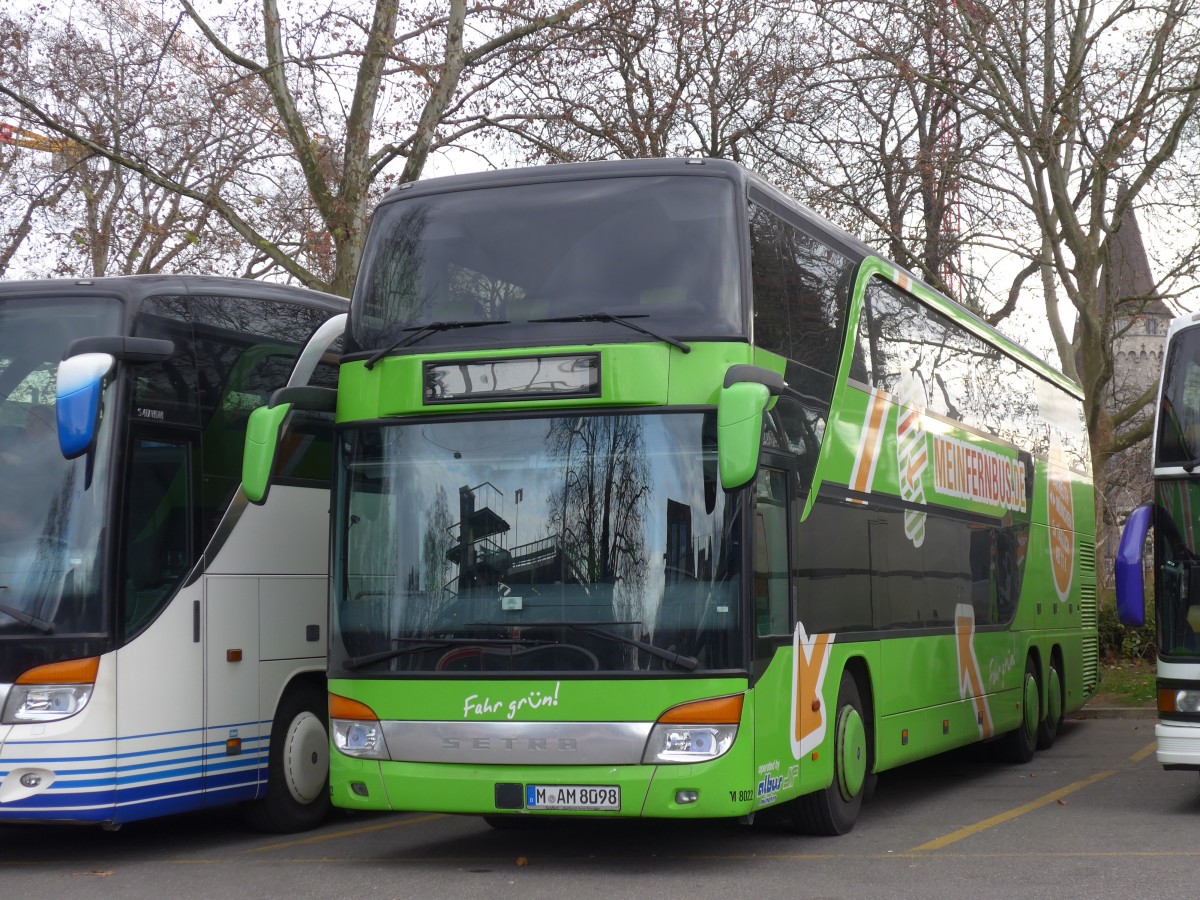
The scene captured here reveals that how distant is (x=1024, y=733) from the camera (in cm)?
1512

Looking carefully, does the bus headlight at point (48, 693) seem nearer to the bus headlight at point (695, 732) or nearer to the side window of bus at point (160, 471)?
the side window of bus at point (160, 471)

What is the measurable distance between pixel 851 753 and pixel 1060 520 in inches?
320

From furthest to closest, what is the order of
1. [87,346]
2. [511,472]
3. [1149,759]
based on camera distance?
[1149,759] < [87,346] < [511,472]

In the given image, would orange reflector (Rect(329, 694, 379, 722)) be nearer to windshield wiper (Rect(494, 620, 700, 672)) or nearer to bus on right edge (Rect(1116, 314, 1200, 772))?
windshield wiper (Rect(494, 620, 700, 672))

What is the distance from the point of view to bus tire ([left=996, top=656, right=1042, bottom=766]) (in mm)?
15000

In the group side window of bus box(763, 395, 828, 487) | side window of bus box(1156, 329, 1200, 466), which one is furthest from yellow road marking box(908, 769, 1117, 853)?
side window of bus box(1156, 329, 1200, 466)

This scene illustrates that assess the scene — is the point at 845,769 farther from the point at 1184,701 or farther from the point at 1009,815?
the point at 1184,701

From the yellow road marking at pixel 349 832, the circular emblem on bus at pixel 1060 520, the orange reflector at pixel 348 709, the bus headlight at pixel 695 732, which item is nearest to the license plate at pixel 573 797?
the bus headlight at pixel 695 732

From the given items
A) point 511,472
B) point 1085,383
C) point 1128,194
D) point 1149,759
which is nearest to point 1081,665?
point 1149,759

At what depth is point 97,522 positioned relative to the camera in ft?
29.2

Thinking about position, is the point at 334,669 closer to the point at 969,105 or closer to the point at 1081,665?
the point at 1081,665

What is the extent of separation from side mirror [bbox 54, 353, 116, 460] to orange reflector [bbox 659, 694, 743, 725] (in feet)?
10.9

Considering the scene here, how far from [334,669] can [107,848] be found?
8.30 feet

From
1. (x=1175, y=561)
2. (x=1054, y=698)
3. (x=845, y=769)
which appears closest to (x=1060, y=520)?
(x=1054, y=698)
